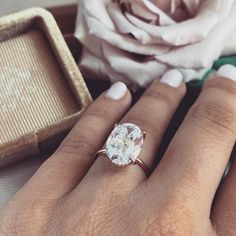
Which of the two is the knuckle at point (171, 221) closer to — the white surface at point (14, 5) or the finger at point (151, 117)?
the finger at point (151, 117)

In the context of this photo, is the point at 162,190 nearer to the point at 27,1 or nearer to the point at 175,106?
the point at 175,106

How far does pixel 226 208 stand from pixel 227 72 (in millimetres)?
187

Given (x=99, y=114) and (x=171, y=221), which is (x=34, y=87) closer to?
(x=99, y=114)

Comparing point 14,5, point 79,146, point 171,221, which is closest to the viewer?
point 171,221

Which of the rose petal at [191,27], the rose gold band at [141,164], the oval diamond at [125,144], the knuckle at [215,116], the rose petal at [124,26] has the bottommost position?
the rose gold band at [141,164]

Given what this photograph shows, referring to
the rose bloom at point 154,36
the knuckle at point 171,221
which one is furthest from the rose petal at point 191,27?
the knuckle at point 171,221

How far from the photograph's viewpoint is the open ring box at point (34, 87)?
66 centimetres

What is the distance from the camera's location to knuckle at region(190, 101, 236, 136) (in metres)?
0.60

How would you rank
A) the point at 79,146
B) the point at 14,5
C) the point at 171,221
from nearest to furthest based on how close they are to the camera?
the point at 171,221 < the point at 79,146 < the point at 14,5

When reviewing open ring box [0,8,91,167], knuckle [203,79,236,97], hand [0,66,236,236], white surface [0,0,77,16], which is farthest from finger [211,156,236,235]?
white surface [0,0,77,16]

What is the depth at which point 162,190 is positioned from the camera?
0.55m

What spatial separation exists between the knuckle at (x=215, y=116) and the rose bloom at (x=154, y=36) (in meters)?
0.06

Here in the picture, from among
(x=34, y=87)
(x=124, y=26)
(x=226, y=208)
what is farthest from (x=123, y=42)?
(x=226, y=208)

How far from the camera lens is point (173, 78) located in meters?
0.67
